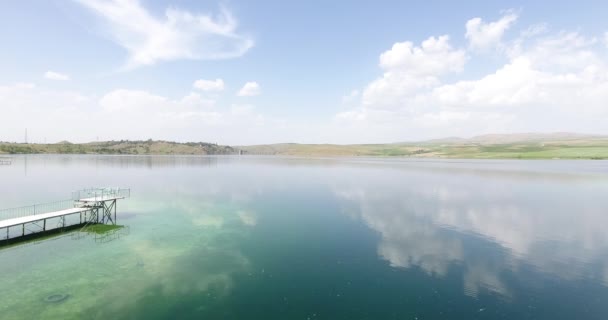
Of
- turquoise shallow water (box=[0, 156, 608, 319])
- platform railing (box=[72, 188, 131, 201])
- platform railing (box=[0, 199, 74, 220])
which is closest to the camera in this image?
turquoise shallow water (box=[0, 156, 608, 319])

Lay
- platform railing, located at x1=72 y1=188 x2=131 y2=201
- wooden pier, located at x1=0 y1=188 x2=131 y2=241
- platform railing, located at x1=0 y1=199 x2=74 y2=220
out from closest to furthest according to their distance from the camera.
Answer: wooden pier, located at x1=0 y1=188 x2=131 y2=241 → platform railing, located at x1=0 y1=199 x2=74 y2=220 → platform railing, located at x1=72 y1=188 x2=131 y2=201

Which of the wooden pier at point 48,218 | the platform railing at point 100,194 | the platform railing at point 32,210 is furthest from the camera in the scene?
the platform railing at point 100,194

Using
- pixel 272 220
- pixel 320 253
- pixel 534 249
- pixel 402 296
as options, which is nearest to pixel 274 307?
pixel 402 296

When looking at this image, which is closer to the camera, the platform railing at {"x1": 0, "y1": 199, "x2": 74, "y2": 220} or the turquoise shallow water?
the turquoise shallow water

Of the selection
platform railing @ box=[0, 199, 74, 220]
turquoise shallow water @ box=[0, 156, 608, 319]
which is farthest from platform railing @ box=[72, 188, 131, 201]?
turquoise shallow water @ box=[0, 156, 608, 319]

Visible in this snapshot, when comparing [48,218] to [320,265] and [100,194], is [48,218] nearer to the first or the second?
[100,194]

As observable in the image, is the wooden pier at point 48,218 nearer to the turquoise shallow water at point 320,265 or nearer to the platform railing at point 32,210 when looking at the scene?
the platform railing at point 32,210

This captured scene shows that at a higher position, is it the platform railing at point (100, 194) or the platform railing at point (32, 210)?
the platform railing at point (100, 194)

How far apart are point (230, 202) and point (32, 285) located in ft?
99.4

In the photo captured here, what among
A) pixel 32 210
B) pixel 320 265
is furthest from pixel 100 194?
pixel 320 265

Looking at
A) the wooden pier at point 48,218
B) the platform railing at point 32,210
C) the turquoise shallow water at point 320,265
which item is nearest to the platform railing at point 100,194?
the wooden pier at point 48,218

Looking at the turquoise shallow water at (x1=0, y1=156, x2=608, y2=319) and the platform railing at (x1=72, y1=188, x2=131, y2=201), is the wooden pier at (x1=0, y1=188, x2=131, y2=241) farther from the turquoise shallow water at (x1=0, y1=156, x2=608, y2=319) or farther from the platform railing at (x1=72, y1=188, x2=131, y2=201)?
the turquoise shallow water at (x1=0, y1=156, x2=608, y2=319)

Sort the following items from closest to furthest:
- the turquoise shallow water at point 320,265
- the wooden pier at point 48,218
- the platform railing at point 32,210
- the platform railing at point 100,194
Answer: the turquoise shallow water at point 320,265
the wooden pier at point 48,218
the platform railing at point 32,210
the platform railing at point 100,194

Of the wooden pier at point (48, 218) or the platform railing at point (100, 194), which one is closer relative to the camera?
the wooden pier at point (48, 218)
